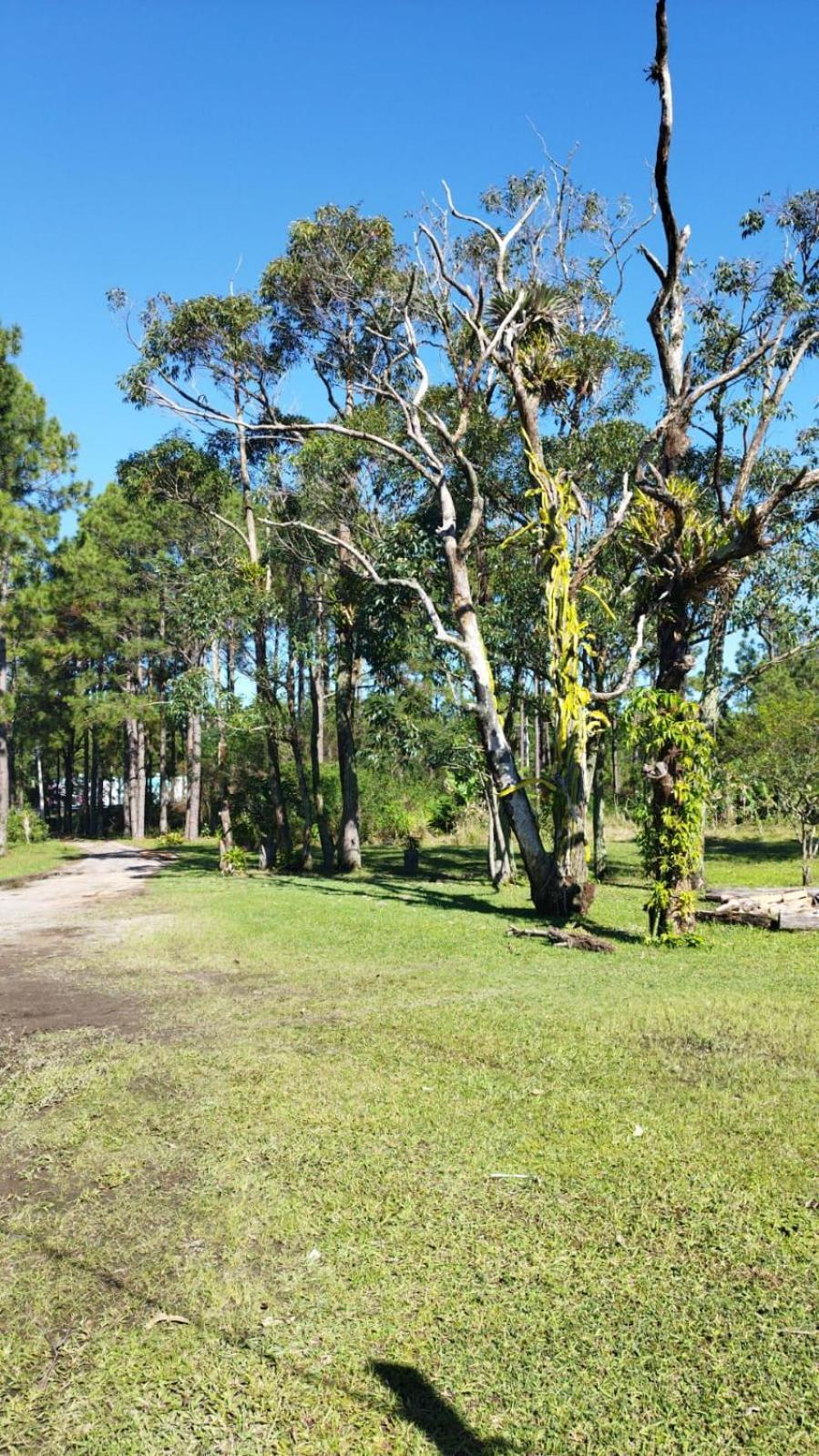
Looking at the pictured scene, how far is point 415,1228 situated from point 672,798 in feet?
23.0

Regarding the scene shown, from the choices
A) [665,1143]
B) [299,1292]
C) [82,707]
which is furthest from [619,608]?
[82,707]

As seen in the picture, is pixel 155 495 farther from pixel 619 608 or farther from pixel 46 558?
pixel 619 608

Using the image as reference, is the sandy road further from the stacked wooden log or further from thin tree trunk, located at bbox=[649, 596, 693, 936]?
the stacked wooden log

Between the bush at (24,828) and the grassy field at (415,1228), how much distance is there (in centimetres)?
2453

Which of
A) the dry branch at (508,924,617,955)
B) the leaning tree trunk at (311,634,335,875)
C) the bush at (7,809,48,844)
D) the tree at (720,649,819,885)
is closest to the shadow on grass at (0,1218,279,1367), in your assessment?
the dry branch at (508,924,617,955)

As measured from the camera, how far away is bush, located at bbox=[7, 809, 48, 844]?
2947 cm

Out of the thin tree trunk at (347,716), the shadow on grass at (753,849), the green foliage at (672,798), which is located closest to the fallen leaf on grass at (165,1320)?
the green foliage at (672,798)

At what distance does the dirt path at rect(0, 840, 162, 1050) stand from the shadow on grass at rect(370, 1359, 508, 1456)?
4.19 m

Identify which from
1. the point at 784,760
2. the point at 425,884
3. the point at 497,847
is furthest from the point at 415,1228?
the point at 784,760

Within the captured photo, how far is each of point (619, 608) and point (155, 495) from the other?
11893mm

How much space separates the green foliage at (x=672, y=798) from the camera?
382 inches

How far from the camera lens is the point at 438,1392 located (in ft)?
8.82

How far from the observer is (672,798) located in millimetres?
9898

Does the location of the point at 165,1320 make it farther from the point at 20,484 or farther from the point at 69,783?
the point at 69,783
